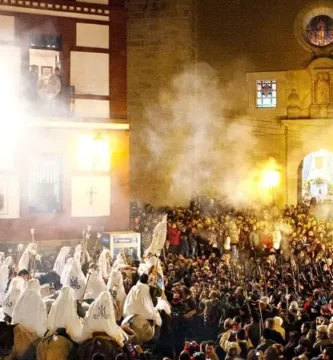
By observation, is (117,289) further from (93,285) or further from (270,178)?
(270,178)

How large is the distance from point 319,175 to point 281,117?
5.55m

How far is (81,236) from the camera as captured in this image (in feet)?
67.2

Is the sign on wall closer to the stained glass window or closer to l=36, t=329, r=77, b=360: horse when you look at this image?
l=36, t=329, r=77, b=360: horse

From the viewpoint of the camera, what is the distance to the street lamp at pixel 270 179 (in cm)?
2933

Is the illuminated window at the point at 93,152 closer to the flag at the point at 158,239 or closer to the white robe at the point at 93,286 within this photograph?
the flag at the point at 158,239

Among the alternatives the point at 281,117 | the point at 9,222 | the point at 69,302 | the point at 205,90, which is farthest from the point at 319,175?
the point at 69,302

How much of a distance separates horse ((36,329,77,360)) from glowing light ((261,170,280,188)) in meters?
20.3

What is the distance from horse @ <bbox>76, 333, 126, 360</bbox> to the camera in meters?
Result: 9.62

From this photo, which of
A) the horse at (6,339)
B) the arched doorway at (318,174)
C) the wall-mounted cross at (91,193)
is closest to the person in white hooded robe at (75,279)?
the horse at (6,339)

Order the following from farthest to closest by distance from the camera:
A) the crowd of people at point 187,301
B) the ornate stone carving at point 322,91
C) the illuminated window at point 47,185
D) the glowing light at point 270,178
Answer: the glowing light at point 270,178 → the ornate stone carving at point 322,91 → the illuminated window at point 47,185 → the crowd of people at point 187,301

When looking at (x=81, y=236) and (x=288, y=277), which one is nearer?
(x=288, y=277)

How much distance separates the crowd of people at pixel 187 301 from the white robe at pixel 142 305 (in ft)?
0.06

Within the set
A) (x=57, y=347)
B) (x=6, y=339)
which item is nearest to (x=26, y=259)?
(x=6, y=339)

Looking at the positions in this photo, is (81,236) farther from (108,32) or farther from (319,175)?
(319,175)
